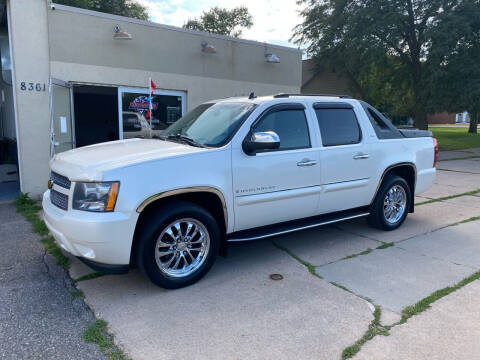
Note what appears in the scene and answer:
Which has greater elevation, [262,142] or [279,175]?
[262,142]

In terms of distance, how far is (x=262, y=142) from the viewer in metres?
4.10

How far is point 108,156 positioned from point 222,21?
4105 cm

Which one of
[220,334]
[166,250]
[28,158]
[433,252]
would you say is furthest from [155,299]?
[28,158]

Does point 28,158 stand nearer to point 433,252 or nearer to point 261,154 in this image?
point 261,154

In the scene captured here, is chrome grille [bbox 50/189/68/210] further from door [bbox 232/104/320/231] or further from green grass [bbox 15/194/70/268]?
door [bbox 232/104/320/231]

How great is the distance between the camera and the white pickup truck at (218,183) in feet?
11.8

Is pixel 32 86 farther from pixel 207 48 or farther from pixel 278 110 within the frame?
pixel 278 110

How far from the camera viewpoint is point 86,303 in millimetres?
3736

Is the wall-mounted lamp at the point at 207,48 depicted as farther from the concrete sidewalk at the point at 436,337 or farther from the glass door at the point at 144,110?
the concrete sidewalk at the point at 436,337

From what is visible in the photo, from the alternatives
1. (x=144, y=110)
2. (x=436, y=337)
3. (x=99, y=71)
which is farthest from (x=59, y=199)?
(x=144, y=110)

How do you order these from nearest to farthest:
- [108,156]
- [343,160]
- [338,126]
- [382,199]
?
[108,156]
[343,160]
[338,126]
[382,199]

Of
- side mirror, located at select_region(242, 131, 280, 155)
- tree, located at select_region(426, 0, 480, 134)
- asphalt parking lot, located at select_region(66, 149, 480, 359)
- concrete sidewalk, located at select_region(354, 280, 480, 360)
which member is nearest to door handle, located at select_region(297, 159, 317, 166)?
side mirror, located at select_region(242, 131, 280, 155)

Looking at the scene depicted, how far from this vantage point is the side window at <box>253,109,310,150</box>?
459cm

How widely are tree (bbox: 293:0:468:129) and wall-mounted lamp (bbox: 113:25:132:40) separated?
46.0ft
